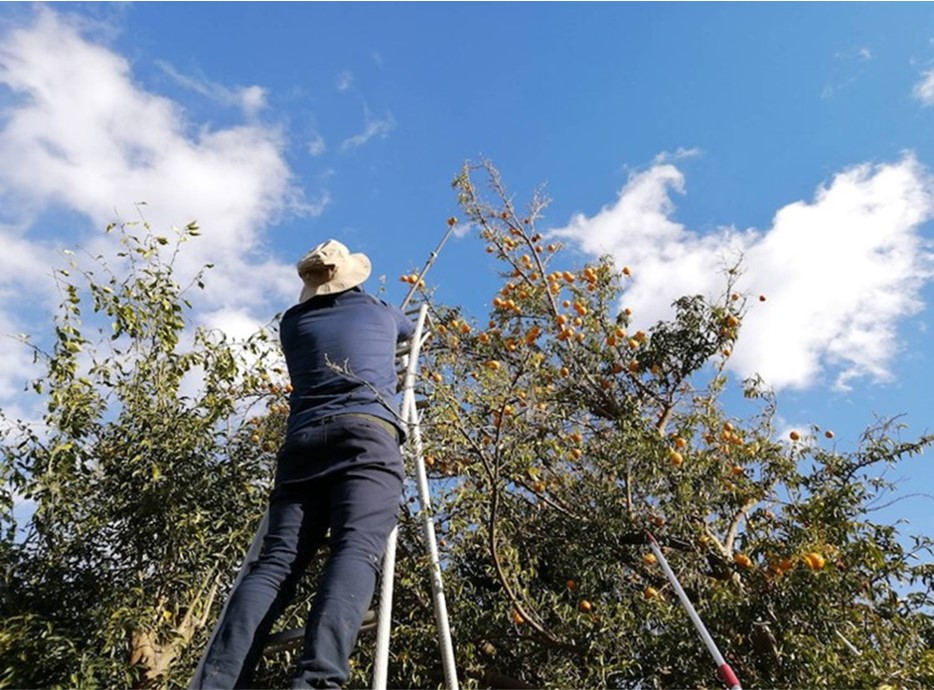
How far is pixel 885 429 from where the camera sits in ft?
14.8

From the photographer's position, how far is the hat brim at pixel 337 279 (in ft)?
9.66

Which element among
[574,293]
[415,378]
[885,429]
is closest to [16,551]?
[415,378]

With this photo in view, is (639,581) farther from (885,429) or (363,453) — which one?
(363,453)

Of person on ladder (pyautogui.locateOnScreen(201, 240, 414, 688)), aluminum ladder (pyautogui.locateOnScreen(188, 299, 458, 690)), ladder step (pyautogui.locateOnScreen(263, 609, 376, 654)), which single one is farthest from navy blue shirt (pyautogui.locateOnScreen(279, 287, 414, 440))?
ladder step (pyautogui.locateOnScreen(263, 609, 376, 654))

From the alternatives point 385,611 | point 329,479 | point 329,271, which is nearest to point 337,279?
point 329,271

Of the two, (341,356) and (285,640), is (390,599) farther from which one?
(341,356)

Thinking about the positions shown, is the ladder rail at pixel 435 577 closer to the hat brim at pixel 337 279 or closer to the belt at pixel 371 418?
the belt at pixel 371 418

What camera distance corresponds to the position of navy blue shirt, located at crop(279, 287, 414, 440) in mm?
2482

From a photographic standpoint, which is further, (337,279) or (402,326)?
(402,326)

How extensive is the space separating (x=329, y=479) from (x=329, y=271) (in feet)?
3.26

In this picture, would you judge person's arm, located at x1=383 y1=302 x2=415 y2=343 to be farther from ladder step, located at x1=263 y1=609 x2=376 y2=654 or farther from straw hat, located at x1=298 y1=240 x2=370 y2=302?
ladder step, located at x1=263 y1=609 x2=376 y2=654

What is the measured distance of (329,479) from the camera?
2.28 m

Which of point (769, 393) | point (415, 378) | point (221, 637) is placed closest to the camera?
point (221, 637)

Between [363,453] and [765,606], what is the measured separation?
236 centimetres
